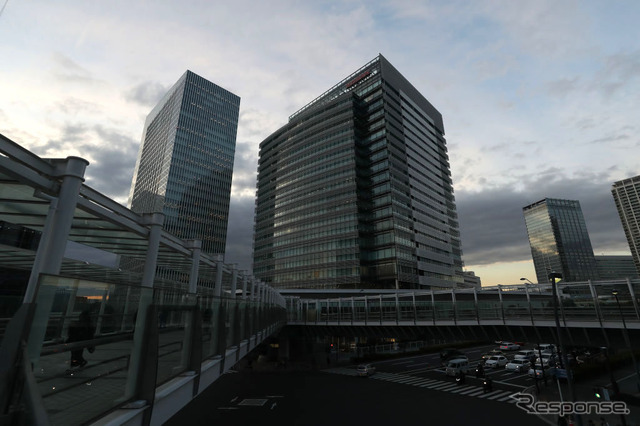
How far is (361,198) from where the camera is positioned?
3588 inches

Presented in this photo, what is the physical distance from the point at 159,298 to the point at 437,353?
221 ft

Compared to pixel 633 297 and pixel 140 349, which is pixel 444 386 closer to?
pixel 633 297

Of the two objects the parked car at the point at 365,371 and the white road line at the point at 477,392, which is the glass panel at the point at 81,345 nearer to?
the white road line at the point at 477,392

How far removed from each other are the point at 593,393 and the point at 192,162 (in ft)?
459

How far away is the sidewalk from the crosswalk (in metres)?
3.12

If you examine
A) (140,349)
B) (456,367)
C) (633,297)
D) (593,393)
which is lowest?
(593,393)

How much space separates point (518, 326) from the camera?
23.0m

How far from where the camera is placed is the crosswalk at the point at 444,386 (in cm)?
3042

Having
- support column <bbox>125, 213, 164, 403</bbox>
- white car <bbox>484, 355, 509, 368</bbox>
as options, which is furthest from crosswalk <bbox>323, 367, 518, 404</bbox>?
support column <bbox>125, 213, 164, 403</bbox>

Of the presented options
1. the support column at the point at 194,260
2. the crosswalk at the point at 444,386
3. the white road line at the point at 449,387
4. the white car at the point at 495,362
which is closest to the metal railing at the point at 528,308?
the crosswalk at the point at 444,386

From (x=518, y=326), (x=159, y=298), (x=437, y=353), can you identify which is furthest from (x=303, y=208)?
(x=159, y=298)

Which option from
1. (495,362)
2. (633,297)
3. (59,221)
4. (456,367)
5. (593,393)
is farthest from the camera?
(495,362)

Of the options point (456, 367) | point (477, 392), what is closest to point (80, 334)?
point (477, 392)

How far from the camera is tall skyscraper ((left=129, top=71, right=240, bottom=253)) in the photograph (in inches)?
4988
